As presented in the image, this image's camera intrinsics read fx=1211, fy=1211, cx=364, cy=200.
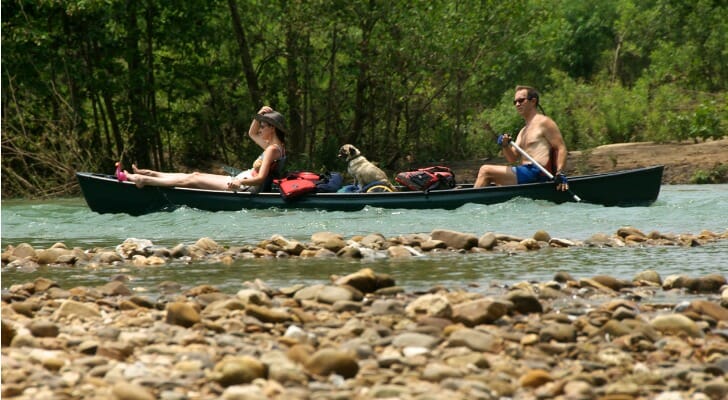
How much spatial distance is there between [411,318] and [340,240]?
3415mm

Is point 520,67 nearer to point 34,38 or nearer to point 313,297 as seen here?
point 34,38

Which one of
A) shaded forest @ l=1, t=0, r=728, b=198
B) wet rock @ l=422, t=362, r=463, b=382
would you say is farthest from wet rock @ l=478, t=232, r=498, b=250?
shaded forest @ l=1, t=0, r=728, b=198

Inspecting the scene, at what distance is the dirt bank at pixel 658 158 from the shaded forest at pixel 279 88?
0.70 m

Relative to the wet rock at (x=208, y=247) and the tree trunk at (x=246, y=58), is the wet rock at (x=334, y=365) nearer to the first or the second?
the wet rock at (x=208, y=247)

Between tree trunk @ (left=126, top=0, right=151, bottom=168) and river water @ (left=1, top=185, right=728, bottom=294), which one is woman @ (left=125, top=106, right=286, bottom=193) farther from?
tree trunk @ (left=126, top=0, right=151, bottom=168)

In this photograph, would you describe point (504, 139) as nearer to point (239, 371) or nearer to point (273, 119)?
point (273, 119)

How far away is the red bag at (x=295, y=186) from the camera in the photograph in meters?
12.5

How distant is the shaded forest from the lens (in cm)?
1955

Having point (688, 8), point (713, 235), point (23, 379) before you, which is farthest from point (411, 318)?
point (688, 8)

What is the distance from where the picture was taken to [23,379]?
171 inches

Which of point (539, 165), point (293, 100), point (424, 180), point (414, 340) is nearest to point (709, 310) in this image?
point (414, 340)

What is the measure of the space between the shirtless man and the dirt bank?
5.55 meters

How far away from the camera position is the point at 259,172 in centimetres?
1279

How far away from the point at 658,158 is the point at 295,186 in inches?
316
